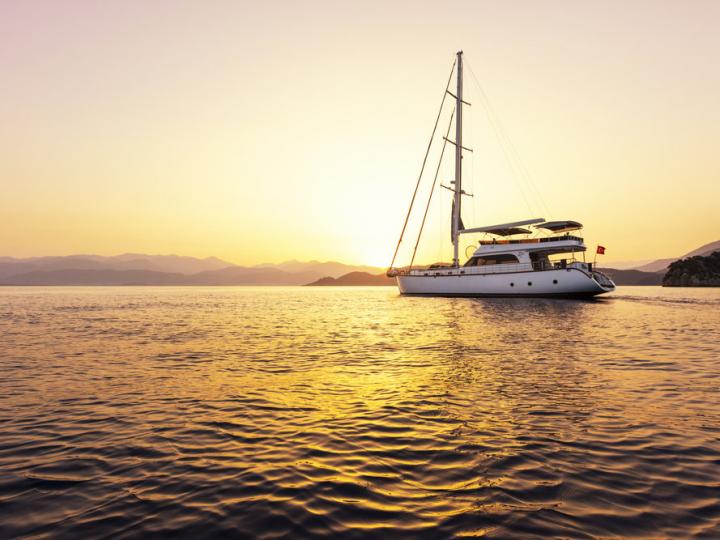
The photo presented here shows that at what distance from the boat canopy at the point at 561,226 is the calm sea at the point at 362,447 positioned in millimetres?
29799

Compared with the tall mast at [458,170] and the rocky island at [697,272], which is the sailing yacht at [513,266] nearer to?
the tall mast at [458,170]

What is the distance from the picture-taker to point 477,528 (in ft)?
11.0

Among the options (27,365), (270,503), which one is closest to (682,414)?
(270,503)

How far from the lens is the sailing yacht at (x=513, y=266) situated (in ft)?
123

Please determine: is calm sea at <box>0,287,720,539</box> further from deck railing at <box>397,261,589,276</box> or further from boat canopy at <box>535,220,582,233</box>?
boat canopy at <box>535,220,582,233</box>

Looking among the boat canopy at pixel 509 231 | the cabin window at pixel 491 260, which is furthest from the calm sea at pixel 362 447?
the boat canopy at pixel 509 231

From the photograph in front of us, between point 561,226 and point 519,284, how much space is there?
24.0ft

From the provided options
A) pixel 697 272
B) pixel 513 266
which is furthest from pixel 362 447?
pixel 697 272

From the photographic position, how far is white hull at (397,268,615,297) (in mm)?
37406

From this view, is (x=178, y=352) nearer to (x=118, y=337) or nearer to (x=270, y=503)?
(x=118, y=337)

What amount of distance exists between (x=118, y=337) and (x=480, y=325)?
57.5 ft

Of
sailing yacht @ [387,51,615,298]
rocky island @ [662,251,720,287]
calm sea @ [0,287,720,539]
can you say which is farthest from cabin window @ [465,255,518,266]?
rocky island @ [662,251,720,287]

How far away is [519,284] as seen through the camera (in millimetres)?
39625

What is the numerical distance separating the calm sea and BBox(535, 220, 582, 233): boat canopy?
97.8ft
